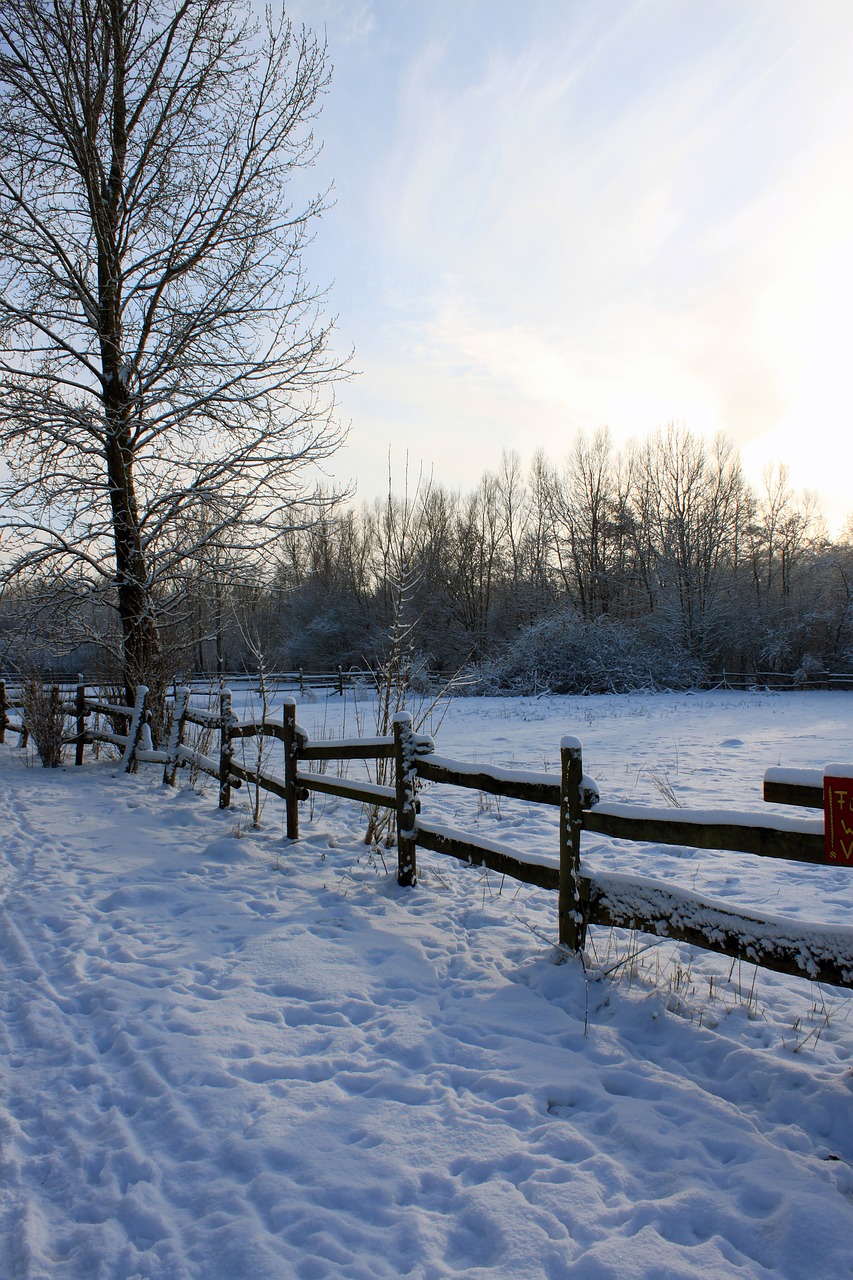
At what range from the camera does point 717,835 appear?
3.32 meters

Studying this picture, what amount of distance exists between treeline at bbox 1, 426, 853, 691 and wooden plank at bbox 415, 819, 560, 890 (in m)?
18.6

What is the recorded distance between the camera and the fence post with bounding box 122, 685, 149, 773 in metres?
10.7

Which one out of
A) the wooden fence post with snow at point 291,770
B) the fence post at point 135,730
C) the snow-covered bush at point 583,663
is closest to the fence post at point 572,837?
the wooden fence post with snow at point 291,770

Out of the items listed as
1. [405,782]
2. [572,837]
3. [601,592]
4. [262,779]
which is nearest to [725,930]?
[572,837]

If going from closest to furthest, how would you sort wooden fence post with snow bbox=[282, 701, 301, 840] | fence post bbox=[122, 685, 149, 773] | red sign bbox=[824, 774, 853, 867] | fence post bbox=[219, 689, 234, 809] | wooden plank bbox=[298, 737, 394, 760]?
red sign bbox=[824, 774, 853, 867]
wooden plank bbox=[298, 737, 394, 760]
wooden fence post with snow bbox=[282, 701, 301, 840]
fence post bbox=[219, 689, 234, 809]
fence post bbox=[122, 685, 149, 773]

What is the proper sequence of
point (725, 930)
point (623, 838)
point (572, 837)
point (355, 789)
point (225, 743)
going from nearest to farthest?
point (725, 930)
point (572, 837)
point (623, 838)
point (355, 789)
point (225, 743)

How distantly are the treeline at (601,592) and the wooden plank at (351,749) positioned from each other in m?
16.8

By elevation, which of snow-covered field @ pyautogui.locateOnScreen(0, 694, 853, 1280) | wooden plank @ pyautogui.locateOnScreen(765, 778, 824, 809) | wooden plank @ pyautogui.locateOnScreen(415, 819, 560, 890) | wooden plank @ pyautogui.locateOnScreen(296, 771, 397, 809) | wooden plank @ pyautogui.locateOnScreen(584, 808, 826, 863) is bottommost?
snow-covered field @ pyautogui.locateOnScreen(0, 694, 853, 1280)

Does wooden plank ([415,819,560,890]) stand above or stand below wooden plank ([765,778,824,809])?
below

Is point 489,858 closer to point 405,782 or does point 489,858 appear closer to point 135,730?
point 405,782

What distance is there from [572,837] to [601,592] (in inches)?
1529

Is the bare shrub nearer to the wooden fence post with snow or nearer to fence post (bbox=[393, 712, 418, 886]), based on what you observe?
the wooden fence post with snow

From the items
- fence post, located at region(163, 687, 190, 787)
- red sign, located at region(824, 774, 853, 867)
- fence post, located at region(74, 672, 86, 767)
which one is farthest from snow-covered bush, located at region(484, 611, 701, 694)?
red sign, located at region(824, 774, 853, 867)

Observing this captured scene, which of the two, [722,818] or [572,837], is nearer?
[722,818]
